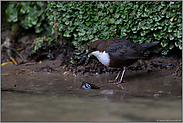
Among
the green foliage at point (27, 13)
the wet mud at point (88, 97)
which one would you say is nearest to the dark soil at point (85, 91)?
the wet mud at point (88, 97)

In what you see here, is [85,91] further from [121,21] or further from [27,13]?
[27,13]

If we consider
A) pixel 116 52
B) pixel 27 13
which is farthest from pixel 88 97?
pixel 27 13

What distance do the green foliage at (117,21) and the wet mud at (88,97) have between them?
0.88 meters

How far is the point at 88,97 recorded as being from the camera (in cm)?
329

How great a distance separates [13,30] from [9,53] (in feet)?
2.95

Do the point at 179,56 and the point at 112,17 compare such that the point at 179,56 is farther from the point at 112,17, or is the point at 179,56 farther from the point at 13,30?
the point at 13,30

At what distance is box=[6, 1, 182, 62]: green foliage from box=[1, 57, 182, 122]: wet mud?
882mm

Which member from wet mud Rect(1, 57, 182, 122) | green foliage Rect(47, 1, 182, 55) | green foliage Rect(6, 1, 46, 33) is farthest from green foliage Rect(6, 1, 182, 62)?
wet mud Rect(1, 57, 182, 122)

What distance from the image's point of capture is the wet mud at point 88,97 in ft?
7.75

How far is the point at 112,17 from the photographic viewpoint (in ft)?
18.2

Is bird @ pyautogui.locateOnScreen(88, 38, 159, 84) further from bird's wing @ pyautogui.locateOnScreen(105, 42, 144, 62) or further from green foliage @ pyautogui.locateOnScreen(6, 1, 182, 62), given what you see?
green foliage @ pyautogui.locateOnScreen(6, 1, 182, 62)

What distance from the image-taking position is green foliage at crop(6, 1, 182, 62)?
5086 mm

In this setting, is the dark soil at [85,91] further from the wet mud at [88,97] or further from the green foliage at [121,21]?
the green foliage at [121,21]

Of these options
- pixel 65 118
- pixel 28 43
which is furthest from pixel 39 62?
pixel 65 118
